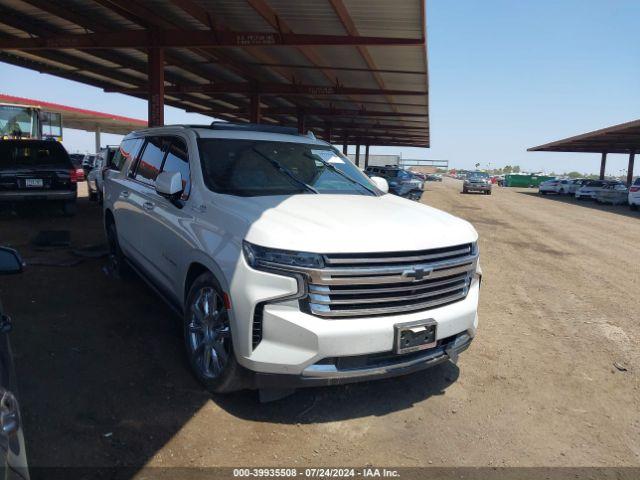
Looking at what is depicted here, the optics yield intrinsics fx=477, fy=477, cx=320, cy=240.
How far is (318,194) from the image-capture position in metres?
4.18

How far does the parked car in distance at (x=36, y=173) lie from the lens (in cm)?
1041

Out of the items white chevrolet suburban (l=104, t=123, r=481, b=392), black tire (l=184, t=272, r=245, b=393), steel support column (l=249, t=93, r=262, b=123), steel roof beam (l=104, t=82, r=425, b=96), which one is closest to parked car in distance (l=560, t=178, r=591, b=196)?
steel roof beam (l=104, t=82, r=425, b=96)

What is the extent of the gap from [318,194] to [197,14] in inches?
333

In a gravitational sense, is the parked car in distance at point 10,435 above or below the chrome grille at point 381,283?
below

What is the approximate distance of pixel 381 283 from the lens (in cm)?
306

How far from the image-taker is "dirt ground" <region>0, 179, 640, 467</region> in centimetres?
296

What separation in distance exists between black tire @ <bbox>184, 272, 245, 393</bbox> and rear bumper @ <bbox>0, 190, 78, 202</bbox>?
8.86 metres

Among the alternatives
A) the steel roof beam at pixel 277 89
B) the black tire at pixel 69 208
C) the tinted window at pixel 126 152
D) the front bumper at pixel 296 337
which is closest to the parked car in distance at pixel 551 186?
the steel roof beam at pixel 277 89

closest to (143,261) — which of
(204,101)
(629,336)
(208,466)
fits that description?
(208,466)

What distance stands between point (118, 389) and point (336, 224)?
2054 millimetres

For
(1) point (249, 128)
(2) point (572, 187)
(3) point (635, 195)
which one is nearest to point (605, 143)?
(2) point (572, 187)

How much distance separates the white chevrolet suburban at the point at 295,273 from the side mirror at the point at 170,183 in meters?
0.01

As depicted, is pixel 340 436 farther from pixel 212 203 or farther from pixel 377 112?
pixel 377 112

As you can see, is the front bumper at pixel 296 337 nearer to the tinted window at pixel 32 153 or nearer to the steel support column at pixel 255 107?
the tinted window at pixel 32 153
